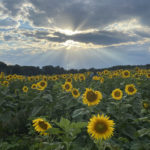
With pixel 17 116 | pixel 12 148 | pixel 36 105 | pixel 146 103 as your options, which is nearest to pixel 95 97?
pixel 146 103

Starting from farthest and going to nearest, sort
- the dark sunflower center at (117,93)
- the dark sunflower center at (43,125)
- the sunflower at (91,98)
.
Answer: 1. the dark sunflower center at (117,93)
2. the sunflower at (91,98)
3. the dark sunflower center at (43,125)

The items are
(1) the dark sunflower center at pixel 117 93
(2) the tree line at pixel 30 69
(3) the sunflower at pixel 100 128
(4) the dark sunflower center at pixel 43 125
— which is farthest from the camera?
(2) the tree line at pixel 30 69

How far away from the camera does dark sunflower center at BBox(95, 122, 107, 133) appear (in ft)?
8.00

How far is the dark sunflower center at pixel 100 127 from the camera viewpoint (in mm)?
2439

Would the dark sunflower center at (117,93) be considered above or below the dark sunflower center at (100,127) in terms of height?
above

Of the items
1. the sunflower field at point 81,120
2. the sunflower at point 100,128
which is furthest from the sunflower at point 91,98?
the sunflower at point 100,128

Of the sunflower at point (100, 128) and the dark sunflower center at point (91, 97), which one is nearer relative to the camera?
the sunflower at point (100, 128)

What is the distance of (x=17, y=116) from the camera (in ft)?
19.9

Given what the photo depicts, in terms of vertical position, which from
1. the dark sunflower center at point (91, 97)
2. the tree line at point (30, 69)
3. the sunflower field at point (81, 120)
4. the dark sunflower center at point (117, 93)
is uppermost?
the tree line at point (30, 69)

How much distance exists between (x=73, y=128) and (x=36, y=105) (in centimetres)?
362

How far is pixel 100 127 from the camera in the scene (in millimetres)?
2449

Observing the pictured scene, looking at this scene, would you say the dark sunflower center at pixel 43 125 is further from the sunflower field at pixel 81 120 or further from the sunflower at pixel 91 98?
the sunflower at pixel 91 98

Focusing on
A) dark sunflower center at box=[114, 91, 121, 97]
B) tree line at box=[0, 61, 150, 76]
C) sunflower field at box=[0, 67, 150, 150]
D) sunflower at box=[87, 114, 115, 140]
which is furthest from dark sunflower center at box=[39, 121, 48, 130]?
tree line at box=[0, 61, 150, 76]

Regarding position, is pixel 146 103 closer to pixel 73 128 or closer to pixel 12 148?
pixel 73 128
